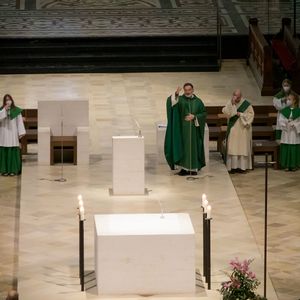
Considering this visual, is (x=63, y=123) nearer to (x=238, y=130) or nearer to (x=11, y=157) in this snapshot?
(x=11, y=157)

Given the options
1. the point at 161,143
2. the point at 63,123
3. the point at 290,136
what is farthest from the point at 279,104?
the point at 63,123

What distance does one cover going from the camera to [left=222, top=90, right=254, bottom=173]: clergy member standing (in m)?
24.0

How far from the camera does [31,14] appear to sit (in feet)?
112

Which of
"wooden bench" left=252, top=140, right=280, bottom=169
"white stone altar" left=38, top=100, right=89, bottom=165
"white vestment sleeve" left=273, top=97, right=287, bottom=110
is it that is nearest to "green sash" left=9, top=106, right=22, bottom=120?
"white stone altar" left=38, top=100, right=89, bottom=165

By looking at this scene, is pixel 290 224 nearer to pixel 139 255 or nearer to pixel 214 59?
pixel 139 255

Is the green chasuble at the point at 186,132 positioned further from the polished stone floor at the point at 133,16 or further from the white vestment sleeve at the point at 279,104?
the polished stone floor at the point at 133,16

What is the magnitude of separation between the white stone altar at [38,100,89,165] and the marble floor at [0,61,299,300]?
26cm

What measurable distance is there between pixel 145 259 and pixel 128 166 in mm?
4641

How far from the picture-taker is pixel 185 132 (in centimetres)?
2372

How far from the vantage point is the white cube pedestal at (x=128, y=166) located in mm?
22328

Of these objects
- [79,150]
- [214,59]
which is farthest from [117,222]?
[214,59]

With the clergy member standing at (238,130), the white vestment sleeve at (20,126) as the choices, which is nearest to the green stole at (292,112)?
the clergy member standing at (238,130)

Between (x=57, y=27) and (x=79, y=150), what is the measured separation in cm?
892

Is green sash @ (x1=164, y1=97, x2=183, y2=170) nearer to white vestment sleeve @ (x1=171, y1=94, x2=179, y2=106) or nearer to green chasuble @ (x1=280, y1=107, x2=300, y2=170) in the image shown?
white vestment sleeve @ (x1=171, y1=94, x2=179, y2=106)
